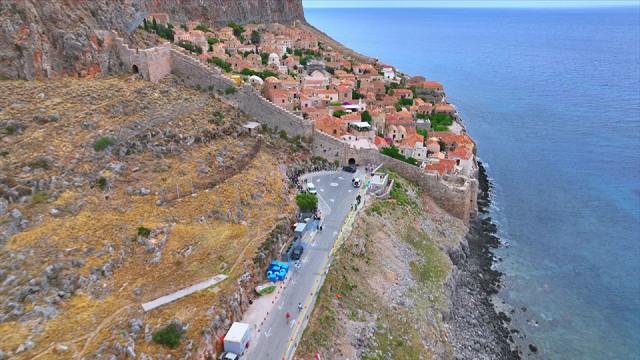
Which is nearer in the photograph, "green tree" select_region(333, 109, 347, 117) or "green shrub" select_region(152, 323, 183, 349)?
"green shrub" select_region(152, 323, 183, 349)

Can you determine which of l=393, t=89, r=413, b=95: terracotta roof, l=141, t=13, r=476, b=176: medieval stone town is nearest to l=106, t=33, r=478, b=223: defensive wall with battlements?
l=141, t=13, r=476, b=176: medieval stone town

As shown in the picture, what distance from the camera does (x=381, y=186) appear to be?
4728 cm

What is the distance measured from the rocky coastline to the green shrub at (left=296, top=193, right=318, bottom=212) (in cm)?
1375

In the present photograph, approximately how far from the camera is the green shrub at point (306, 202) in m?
39.4

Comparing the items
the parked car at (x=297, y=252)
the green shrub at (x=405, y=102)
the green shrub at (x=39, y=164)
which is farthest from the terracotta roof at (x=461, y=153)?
the green shrub at (x=39, y=164)

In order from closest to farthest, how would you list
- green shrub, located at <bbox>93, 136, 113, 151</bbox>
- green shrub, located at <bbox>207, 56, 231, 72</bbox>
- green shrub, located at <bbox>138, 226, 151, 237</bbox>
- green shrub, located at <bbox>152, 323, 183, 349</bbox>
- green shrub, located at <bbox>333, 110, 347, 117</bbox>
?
green shrub, located at <bbox>152, 323, 183, 349</bbox>, green shrub, located at <bbox>138, 226, 151, 237</bbox>, green shrub, located at <bbox>93, 136, 113, 151</bbox>, green shrub, located at <bbox>333, 110, 347, 117</bbox>, green shrub, located at <bbox>207, 56, 231, 72</bbox>

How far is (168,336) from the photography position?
24594 mm

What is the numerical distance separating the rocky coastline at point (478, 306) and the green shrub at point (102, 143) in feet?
97.5

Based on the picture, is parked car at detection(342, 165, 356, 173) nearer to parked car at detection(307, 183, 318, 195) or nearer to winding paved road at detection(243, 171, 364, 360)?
winding paved road at detection(243, 171, 364, 360)

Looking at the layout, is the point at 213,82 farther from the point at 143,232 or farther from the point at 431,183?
the point at 431,183

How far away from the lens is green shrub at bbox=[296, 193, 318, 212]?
3941 cm

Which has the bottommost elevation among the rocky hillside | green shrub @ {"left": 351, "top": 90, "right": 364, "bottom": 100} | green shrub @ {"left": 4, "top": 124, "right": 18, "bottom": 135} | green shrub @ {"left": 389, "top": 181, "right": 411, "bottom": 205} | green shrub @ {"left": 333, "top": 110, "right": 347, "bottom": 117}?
the rocky hillside

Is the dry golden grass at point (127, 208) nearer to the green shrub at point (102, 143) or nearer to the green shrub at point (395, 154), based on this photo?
the green shrub at point (102, 143)

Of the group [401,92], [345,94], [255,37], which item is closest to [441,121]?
[401,92]
